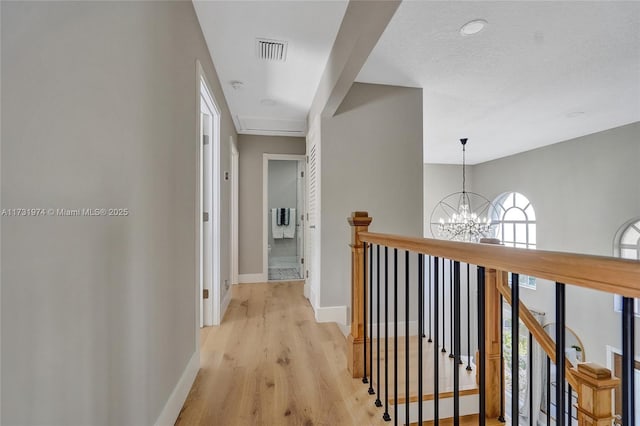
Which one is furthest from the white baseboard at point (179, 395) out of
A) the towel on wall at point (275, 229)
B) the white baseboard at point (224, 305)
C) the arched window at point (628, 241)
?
the arched window at point (628, 241)

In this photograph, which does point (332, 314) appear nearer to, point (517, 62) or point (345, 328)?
point (345, 328)

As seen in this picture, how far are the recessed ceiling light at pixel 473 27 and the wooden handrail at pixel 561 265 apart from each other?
5.62 ft

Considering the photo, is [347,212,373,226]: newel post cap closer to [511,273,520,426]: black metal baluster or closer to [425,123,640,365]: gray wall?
[511,273,520,426]: black metal baluster

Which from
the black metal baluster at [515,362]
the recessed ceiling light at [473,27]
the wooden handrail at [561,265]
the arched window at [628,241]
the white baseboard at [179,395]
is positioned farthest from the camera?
the arched window at [628,241]

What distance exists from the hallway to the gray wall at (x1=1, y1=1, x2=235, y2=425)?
1.16 feet

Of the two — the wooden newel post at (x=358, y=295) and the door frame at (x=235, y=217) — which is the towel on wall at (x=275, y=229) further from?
the wooden newel post at (x=358, y=295)

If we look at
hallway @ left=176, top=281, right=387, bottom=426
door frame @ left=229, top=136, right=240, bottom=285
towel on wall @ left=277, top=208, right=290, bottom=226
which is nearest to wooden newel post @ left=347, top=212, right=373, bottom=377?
hallway @ left=176, top=281, right=387, bottom=426

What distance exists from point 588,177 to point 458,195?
2790mm

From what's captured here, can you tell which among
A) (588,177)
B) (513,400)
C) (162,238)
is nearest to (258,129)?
(162,238)

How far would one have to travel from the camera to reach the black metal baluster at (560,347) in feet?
2.06

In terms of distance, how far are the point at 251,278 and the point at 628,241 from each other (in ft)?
18.4

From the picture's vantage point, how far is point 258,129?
4.25 meters

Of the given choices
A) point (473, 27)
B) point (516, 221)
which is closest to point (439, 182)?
point (516, 221)

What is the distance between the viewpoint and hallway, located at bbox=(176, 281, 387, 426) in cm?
150
